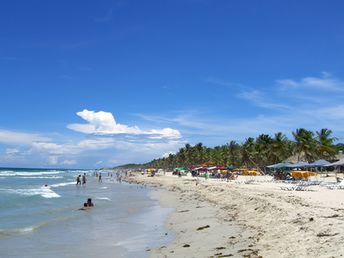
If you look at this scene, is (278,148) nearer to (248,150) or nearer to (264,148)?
(264,148)

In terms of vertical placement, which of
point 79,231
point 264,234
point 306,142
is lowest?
point 79,231

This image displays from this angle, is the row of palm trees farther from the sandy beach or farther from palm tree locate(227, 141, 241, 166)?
the sandy beach

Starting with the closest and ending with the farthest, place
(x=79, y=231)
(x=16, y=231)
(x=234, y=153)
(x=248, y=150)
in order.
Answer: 1. (x=16, y=231)
2. (x=79, y=231)
3. (x=248, y=150)
4. (x=234, y=153)

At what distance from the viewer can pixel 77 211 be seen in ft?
79.6

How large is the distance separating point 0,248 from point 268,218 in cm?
953

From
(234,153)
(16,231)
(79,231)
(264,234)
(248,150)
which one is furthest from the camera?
(234,153)

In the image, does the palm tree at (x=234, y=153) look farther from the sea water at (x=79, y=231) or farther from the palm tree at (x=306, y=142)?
the sea water at (x=79, y=231)

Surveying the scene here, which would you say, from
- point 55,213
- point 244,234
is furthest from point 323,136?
point 244,234

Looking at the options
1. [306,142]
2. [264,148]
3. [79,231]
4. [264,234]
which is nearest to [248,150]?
[264,148]

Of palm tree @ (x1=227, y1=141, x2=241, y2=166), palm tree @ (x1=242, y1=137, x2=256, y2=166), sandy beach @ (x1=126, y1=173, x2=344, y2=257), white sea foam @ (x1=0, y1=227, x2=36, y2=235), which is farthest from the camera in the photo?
palm tree @ (x1=227, y1=141, x2=241, y2=166)

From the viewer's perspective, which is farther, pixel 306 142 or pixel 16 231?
pixel 306 142

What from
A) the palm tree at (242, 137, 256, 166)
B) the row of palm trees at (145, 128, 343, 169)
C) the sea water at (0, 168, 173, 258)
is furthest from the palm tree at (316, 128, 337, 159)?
the sea water at (0, 168, 173, 258)

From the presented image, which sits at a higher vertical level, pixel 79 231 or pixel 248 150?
pixel 248 150

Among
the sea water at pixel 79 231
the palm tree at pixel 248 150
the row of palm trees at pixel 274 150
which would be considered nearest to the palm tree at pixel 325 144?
the row of palm trees at pixel 274 150
